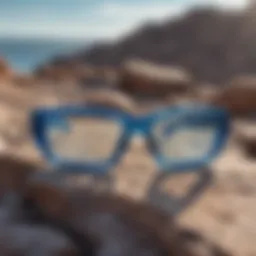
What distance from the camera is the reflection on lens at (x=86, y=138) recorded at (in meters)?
0.65

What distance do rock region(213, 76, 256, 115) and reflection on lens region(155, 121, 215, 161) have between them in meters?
0.54

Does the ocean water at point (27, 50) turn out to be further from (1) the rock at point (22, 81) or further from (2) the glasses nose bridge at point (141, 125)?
(2) the glasses nose bridge at point (141, 125)

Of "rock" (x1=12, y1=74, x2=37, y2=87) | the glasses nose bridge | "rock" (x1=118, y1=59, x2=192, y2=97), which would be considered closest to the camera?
the glasses nose bridge

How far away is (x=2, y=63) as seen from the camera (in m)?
1.73

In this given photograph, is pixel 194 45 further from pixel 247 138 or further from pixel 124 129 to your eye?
pixel 124 129

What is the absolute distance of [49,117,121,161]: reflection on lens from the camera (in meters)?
0.65

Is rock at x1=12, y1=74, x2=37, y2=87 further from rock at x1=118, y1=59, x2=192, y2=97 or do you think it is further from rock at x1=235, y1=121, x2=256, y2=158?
rock at x1=235, y1=121, x2=256, y2=158

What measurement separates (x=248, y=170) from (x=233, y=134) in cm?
23

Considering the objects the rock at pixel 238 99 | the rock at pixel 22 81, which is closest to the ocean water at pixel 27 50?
the rock at pixel 22 81

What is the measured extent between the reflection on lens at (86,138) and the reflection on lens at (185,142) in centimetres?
4

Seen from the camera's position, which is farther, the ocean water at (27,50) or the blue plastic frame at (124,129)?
the ocean water at (27,50)

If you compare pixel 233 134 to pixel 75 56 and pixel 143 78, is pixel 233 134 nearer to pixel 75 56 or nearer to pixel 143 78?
pixel 143 78

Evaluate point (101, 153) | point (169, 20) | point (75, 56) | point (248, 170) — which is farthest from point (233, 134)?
point (169, 20)

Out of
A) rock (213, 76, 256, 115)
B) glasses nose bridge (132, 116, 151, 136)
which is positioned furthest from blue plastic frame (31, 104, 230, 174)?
rock (213, 76, 256, 115)
